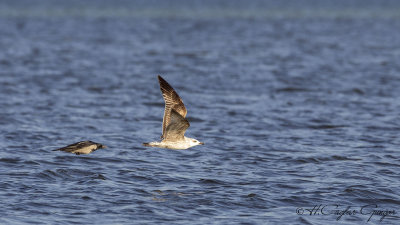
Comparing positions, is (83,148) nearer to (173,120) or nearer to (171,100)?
(173,120)

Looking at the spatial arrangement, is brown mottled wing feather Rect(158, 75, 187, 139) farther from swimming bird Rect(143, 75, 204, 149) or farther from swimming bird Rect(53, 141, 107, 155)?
swimming bird Rect(53, 141, 107, 155)

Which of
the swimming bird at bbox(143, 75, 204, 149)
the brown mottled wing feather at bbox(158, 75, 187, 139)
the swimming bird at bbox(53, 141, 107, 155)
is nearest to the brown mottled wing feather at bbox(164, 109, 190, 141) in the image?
the swimming bird at bbox(143, 75, 204, 149)

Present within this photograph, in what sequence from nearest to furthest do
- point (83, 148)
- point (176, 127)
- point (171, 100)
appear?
point (171, 100) → point (176, 127) → point (83, 148)

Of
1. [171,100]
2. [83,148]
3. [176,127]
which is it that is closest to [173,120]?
[176,127]

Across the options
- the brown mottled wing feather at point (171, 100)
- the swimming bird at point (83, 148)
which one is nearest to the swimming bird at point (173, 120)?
the brown mottled wing feather at point (171, 100)

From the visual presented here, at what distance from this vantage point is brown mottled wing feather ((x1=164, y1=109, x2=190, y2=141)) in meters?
13.0

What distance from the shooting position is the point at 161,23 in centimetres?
5366

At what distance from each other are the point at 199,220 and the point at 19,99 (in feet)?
42.4

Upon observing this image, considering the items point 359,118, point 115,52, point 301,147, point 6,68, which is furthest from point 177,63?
point 301,147

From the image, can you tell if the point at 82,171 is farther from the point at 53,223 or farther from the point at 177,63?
the point at 177,63

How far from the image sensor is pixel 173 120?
13234 mm

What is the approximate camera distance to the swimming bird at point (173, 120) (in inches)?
516

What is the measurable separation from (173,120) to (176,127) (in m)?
0.21

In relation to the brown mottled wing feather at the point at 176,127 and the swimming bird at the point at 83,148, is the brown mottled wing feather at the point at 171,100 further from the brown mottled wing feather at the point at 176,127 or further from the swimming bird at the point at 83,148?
the swimming bird at the point at 83,148
